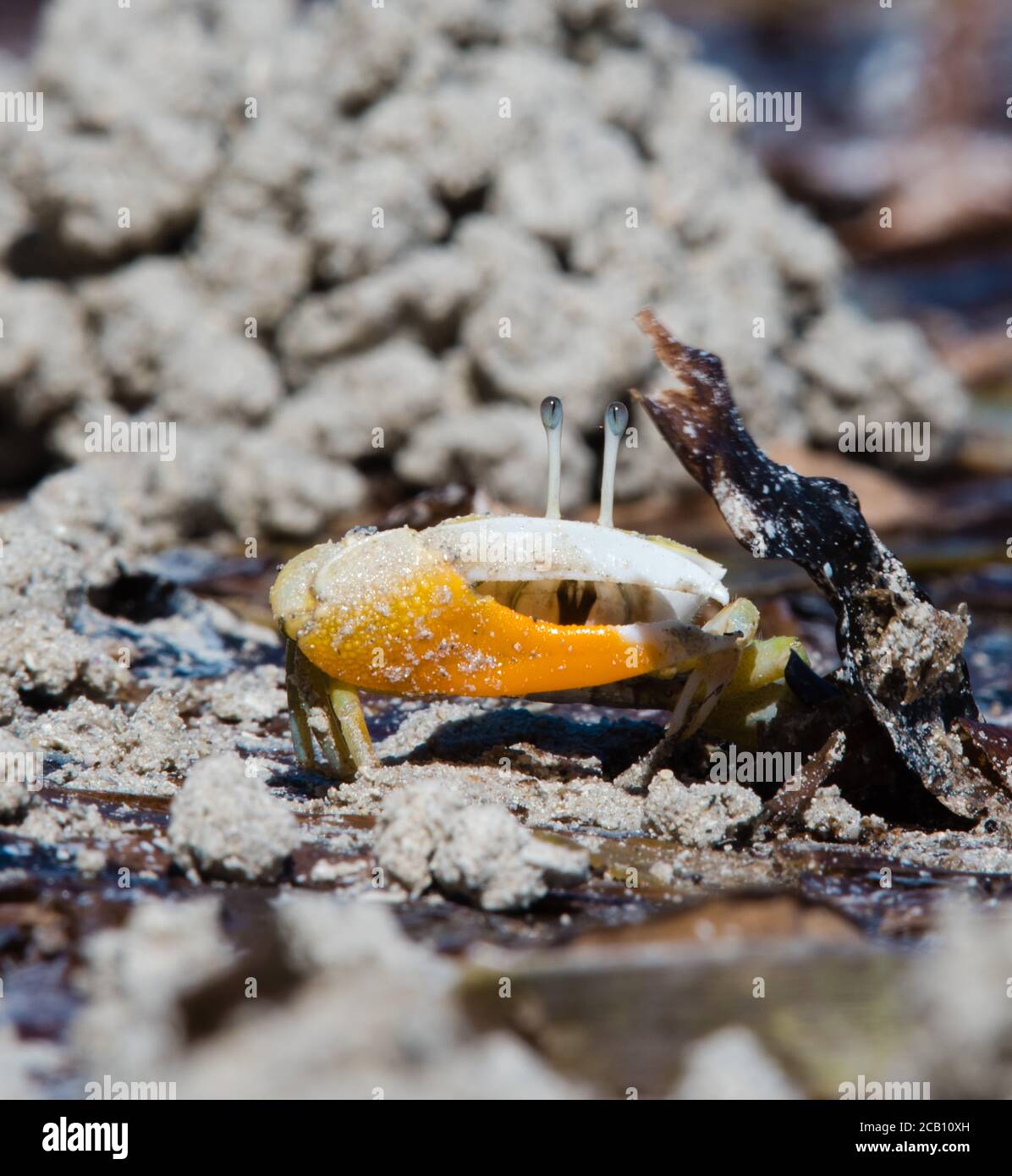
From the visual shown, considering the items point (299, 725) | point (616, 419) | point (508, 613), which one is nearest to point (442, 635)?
point (508, 613)

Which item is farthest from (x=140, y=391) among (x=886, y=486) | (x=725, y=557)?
(x=886, y=486)

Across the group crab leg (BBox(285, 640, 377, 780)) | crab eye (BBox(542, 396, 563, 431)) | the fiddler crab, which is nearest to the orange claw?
the fiddler crab

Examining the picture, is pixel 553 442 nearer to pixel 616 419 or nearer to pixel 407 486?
pixel 616 419

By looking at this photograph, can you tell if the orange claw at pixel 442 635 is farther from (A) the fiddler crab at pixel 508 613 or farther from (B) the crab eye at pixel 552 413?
(B) the crab eye at pixel 552 413

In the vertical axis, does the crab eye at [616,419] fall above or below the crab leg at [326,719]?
above

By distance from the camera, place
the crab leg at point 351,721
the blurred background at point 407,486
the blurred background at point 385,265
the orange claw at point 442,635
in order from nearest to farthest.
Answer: the blurred background at point 407,486 → the orange claw at point 442,635 → the crab leg at point 351,721 → the blurred background at point 385,265

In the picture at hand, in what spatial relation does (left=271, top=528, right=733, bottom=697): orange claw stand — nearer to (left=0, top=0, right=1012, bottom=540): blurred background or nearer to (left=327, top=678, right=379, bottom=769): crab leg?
(left=327, top=678, right=379, bottom=769): crab leg

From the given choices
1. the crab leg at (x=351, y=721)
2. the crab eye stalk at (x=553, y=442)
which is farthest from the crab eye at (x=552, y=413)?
the crab leg at (x=351, y=721)
